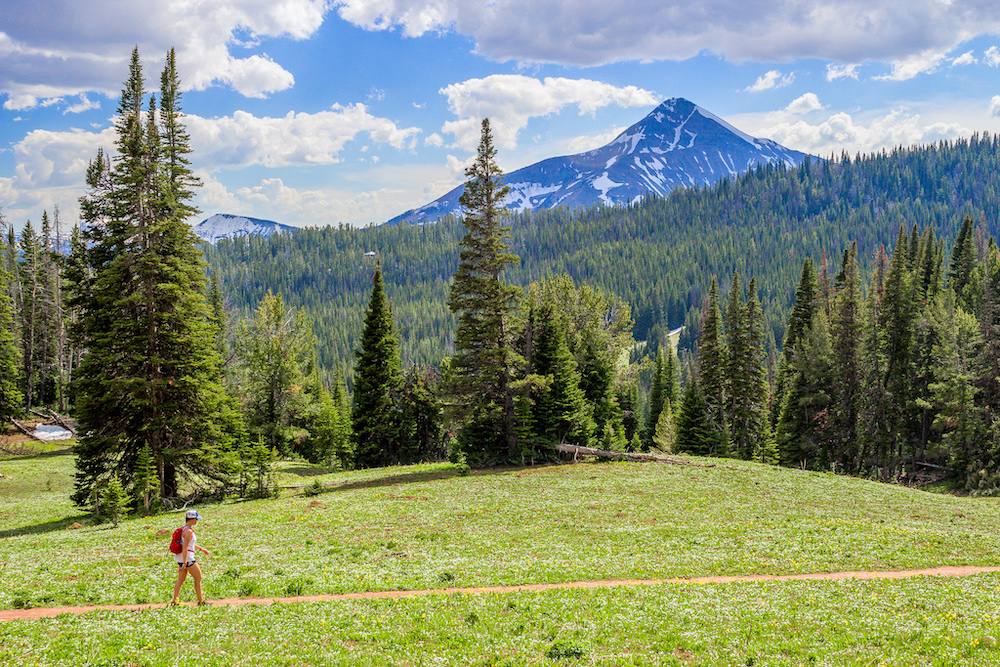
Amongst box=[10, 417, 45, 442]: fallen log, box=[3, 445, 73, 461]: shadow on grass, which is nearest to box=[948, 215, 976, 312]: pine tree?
box=[3, 445, 73, 461]: shadow on grass

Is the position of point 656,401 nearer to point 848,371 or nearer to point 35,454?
point 848,371

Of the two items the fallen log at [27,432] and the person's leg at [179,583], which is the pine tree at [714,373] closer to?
the person's leg at [179,583]

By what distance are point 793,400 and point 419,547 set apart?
5413cm

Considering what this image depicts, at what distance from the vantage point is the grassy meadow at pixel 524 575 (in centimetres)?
1273

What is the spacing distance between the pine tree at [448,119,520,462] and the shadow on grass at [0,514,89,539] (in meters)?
22.8

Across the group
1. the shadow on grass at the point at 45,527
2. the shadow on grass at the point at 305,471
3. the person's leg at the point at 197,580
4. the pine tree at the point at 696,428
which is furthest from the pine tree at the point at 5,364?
the pine tree at the point at 696,428

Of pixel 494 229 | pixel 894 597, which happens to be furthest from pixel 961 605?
pixel 494 229

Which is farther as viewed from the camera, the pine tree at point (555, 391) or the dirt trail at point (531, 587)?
the pine tree at point (555, 391)

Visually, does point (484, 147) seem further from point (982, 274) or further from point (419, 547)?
point (982, 274)

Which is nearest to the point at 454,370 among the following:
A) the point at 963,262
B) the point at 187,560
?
the point at 187,560

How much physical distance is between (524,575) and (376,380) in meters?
36.4

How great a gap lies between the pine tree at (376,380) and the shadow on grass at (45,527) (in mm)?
25538

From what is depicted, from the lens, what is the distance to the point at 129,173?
31.0 meters

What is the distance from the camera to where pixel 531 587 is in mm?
17719
